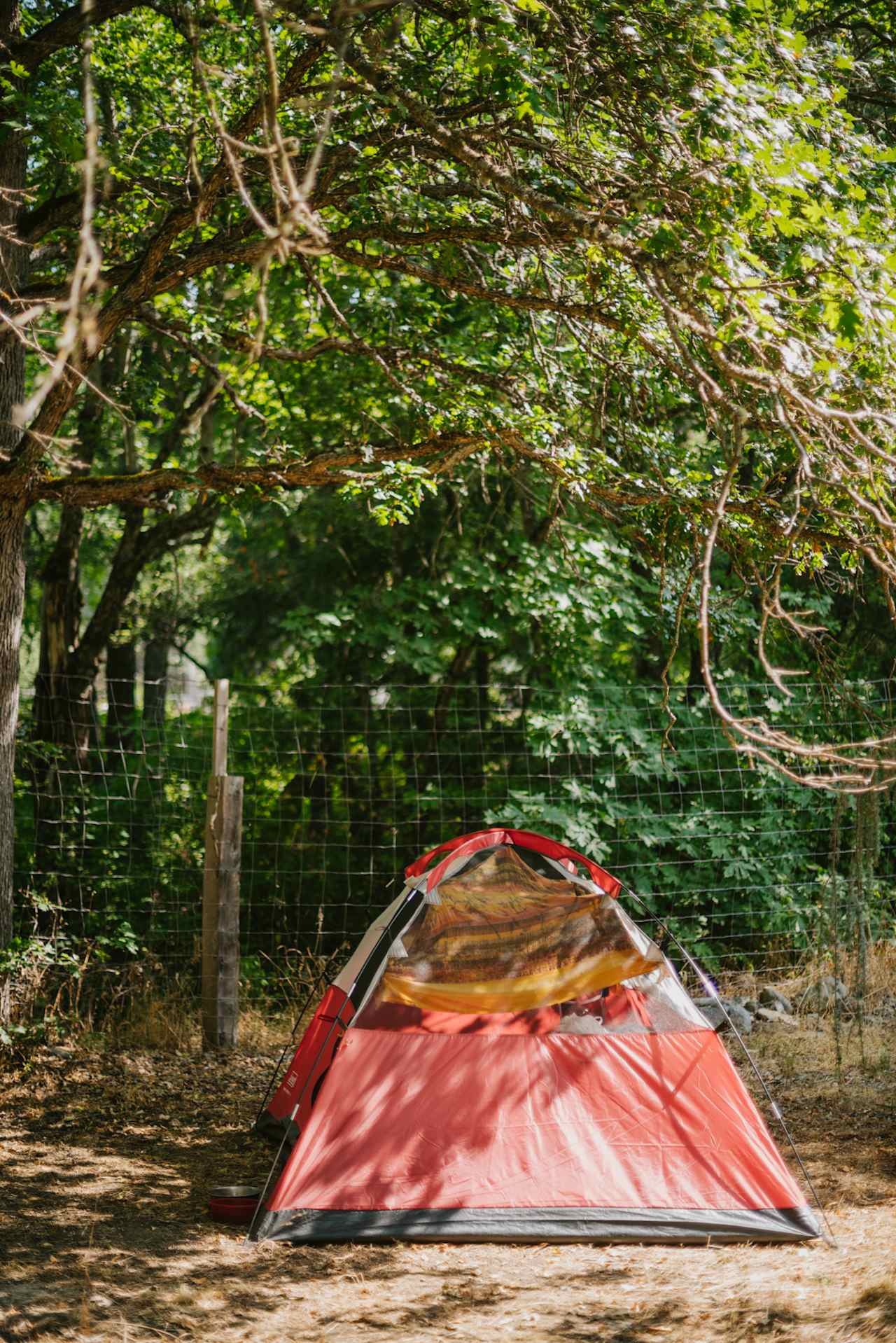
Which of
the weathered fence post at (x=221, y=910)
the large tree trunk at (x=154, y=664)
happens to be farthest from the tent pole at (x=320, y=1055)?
the large tree trunk at (x=154, y=664)

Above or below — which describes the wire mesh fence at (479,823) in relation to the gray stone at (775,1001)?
above

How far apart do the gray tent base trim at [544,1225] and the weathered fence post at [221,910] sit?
8.27 feet

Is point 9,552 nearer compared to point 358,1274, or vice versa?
point 358,1274

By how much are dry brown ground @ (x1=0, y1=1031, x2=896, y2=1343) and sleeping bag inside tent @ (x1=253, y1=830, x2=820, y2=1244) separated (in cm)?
12

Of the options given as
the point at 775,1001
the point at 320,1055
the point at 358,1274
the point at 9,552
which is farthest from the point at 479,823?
the point at 358,1274

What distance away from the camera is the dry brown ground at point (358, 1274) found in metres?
3.32

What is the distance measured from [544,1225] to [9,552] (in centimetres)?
389

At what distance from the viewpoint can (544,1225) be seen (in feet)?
13.1

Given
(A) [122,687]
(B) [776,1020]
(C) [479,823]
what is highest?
(A) [122,687]

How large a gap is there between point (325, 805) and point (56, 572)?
2.54m

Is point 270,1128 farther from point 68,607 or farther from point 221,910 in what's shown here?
point 68,607

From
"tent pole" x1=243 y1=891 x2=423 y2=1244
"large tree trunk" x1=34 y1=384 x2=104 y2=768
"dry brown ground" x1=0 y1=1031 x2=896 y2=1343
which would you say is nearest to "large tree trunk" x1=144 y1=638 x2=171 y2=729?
"large tree trunk" x1=34 y1=384 x2=104 y2=768

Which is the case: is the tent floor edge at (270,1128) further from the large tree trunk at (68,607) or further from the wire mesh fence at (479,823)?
the large tree trunk at (68,607)

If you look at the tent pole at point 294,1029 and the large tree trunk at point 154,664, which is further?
the large tree trunk at point 154,664
